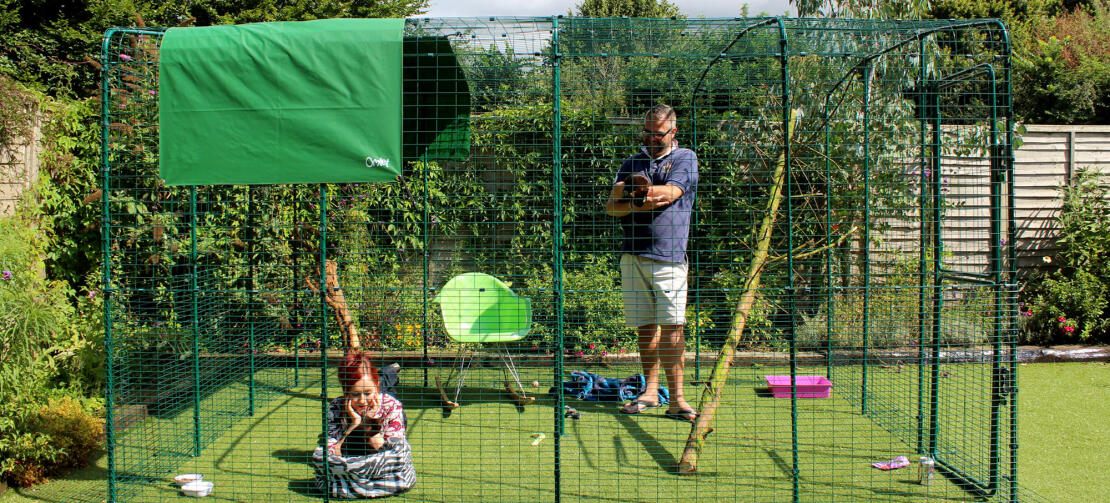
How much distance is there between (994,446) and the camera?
3.39 meters

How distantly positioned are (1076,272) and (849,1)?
3.40 m

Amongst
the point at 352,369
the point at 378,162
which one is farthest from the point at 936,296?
the point at 352,369

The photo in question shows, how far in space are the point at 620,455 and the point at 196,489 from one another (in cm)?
224

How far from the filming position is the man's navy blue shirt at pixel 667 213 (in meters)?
4.23

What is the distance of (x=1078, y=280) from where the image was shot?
650 centimetres

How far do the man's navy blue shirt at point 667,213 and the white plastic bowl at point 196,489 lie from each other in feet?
8.65

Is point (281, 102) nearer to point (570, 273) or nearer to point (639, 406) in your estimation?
point (639, 406)

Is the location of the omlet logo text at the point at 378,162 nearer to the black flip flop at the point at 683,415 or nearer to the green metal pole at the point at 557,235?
the green metal pole at the point at 557,235

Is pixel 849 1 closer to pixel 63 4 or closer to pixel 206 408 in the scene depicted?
pixel 206 408

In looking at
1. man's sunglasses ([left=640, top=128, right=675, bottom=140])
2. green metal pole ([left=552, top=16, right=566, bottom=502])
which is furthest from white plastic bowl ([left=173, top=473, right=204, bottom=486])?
man's sunglasses ([left=640, top=128, right=675, bottom=140])

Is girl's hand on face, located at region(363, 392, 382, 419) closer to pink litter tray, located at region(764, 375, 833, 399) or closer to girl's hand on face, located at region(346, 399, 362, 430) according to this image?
girl's hand on face, located at region(346, 399, 362, 430)

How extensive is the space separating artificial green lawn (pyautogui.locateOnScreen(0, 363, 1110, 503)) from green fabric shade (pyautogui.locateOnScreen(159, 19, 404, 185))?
5.41 ft

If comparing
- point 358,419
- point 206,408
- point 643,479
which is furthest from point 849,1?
point 206,408

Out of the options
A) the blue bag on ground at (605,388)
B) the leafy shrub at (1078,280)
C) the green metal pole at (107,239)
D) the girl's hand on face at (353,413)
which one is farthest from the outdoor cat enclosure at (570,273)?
the leafy shrub at (1078,280)
